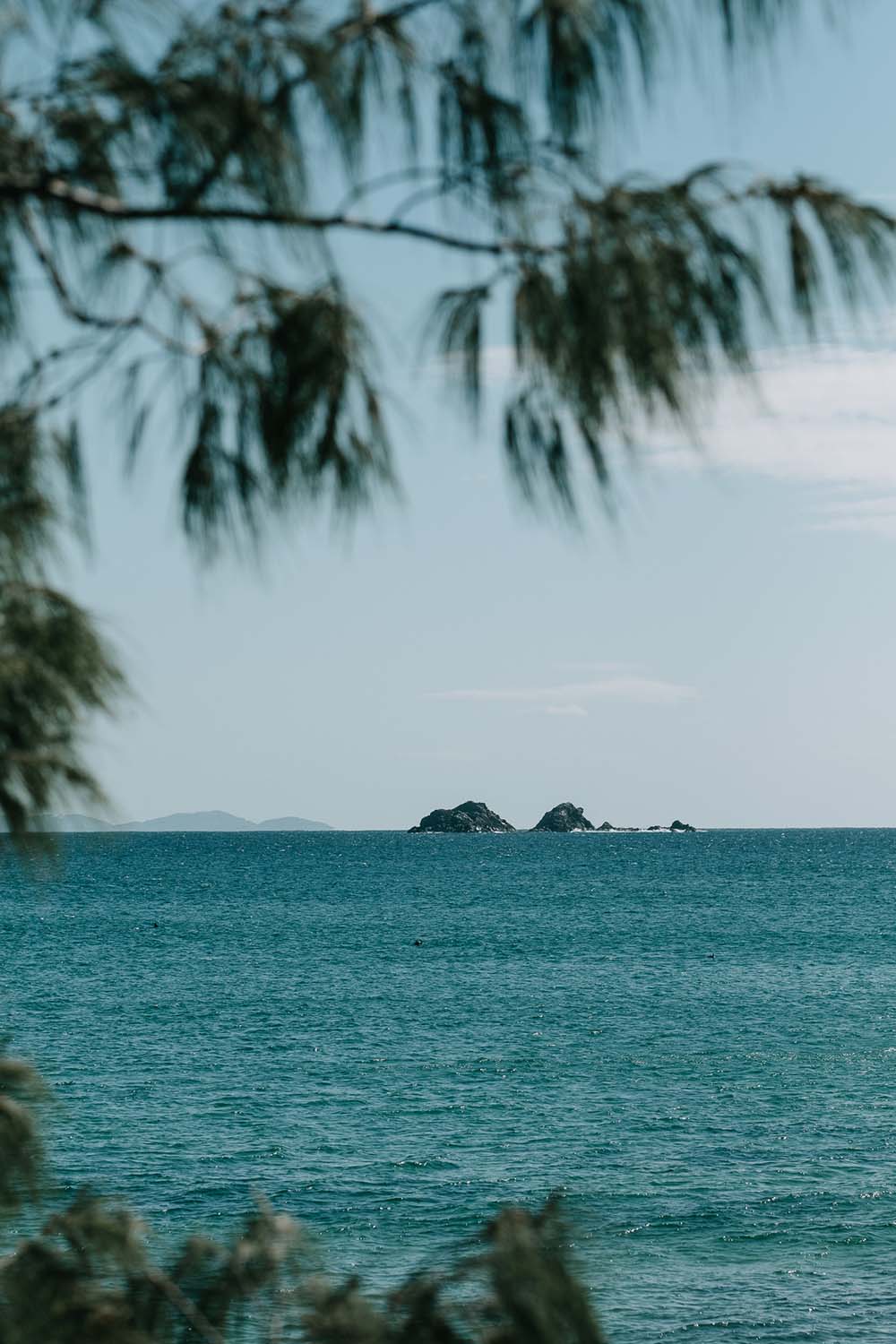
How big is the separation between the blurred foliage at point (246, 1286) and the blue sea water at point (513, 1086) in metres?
0.75

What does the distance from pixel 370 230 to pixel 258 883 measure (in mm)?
107561

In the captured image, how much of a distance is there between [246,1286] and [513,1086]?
31.0 metres

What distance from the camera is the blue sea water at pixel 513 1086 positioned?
22.5 meters

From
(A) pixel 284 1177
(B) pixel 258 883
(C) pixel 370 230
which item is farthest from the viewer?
(B) pixel 258 883

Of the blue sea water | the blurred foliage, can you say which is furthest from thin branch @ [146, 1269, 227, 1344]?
the blue sea water

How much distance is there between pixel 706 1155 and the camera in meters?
28.1

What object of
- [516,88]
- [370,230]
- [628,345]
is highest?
[516,88]

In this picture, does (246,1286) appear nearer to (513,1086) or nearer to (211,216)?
(211,216)

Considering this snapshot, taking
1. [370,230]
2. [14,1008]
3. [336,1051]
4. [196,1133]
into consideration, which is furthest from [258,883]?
[370,230]

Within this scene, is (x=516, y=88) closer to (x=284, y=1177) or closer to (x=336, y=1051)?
(x=284, y=1177)

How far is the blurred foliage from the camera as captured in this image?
337 cm

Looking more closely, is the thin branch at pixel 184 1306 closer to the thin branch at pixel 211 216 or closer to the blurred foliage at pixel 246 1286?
the blurred foliage at pixel 246 1286

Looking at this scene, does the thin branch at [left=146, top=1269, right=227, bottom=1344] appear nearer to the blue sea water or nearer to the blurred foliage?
the blurred foliage

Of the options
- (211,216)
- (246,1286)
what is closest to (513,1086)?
(246,1286)
